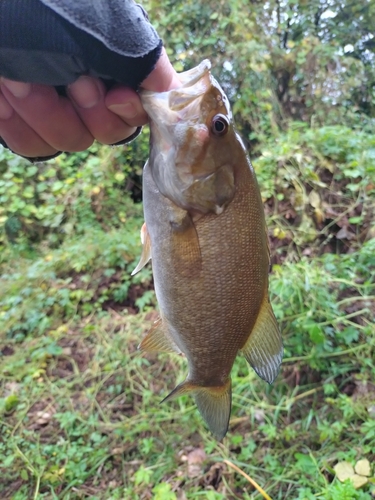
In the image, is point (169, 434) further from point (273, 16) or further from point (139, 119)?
point (273, 16)

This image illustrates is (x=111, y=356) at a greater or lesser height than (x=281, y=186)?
lesser

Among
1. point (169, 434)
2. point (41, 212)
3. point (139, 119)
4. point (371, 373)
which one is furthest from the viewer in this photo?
→ point (41, 212)

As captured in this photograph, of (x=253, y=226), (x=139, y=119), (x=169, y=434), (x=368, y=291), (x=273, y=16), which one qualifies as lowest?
(x=169, y=434)

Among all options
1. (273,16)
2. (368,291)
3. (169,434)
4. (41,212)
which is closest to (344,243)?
(368,291)

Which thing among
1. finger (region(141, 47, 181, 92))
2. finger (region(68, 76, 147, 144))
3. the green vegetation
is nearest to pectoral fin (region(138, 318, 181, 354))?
finger (region(68, 76, 147, 144))

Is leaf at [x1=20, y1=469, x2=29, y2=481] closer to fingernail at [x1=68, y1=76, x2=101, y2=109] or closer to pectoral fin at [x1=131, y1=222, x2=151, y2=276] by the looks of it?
pectoral fin at [x1=131, y1=222, x2=151, y2=276]

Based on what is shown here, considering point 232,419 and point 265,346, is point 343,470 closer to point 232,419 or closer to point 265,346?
point 232,419

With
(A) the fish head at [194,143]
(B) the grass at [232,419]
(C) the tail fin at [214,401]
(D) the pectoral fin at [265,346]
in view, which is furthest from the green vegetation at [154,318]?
(A) the fish head at [194,143]
